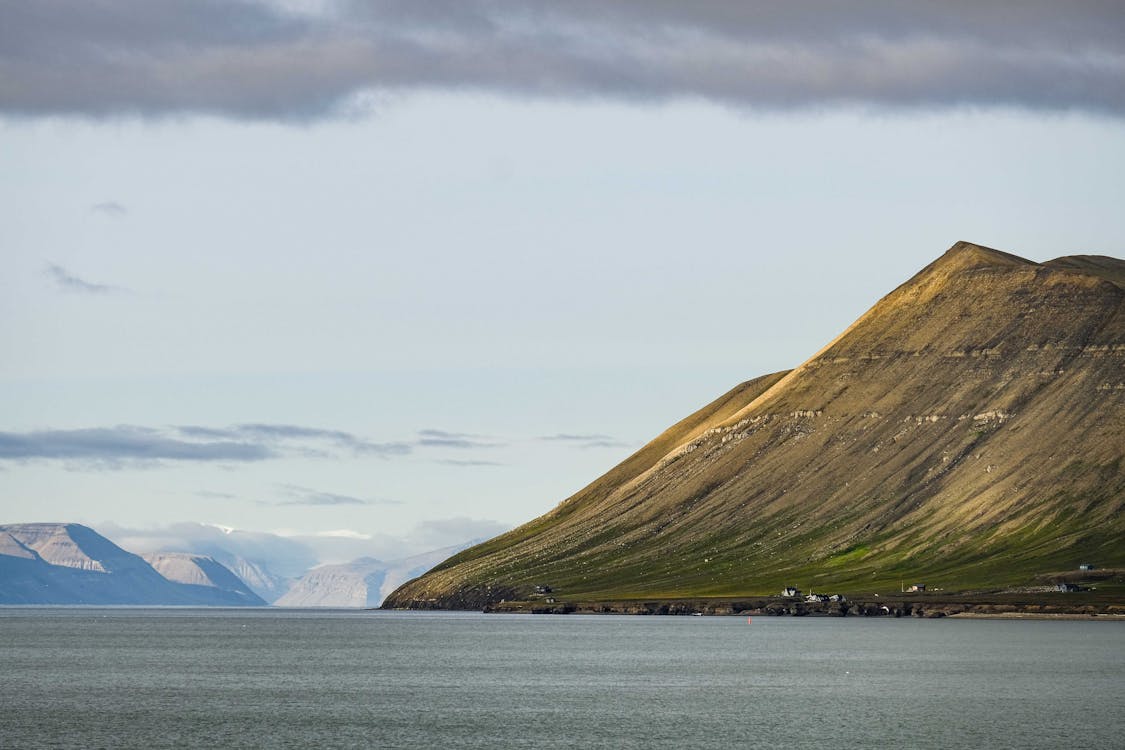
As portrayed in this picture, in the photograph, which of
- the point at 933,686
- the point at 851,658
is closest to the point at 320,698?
the point at 933,686

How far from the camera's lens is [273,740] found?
108875 millimetres

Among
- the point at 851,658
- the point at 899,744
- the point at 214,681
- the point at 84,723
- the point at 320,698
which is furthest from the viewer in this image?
the point at 851,658

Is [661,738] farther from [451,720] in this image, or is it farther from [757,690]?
[757,690]

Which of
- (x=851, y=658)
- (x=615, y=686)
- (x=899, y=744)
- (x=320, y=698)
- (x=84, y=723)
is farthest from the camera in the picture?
(x=851, y=658)

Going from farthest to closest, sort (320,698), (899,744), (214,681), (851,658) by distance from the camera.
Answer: (851,658) → (214,681) → (320,698) → (899,744)

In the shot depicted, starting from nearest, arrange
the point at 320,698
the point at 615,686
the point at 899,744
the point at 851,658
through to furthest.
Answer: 1. the point at 899,744
2. the point at 320,698
3. the point at 615,686
4. the point at 851,658

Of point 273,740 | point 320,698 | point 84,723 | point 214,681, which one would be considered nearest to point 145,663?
point 214,681

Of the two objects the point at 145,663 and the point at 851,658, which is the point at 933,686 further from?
the point at 145,663

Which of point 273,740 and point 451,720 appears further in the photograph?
point 451,720

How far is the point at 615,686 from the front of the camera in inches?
5910

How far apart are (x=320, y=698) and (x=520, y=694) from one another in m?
16.6

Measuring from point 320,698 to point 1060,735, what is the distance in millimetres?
60346

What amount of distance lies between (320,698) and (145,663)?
2361 inches

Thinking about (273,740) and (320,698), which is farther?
(320,698)
